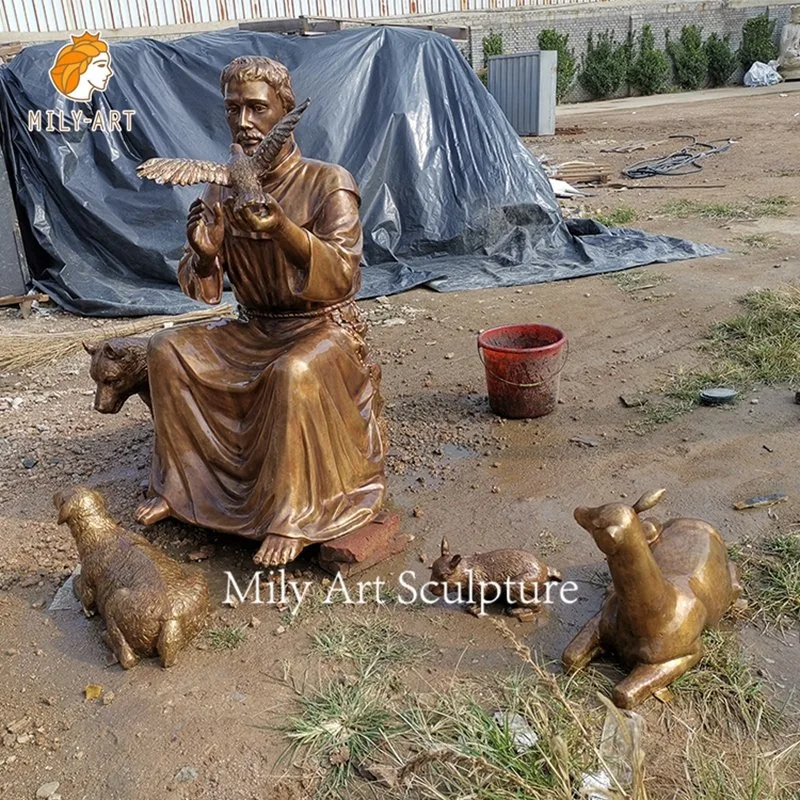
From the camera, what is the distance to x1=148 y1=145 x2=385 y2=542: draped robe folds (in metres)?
3.23

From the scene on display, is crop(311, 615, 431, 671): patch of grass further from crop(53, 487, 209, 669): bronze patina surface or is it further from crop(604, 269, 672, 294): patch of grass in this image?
crop(604, 269, 672, 294): patch of grass

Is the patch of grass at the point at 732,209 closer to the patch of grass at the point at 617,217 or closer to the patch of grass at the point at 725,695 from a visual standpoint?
the patch of grass at the point at 617,217

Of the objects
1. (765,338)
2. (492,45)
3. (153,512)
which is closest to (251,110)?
(153,512)

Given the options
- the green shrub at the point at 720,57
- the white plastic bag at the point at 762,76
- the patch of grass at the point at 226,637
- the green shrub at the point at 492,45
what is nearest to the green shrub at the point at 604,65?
the green shrub at the point at 720,57

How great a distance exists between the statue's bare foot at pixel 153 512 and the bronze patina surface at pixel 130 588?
1.02ft

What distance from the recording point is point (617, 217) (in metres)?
9.48

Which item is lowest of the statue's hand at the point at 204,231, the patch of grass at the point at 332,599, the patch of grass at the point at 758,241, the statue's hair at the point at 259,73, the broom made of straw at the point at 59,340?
the broom made of straw at the point at 59,340

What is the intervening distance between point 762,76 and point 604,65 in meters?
4.77

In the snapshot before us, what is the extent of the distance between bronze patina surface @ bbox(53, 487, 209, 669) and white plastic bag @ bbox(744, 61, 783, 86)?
1048 inches

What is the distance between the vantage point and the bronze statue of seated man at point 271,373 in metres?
3.22

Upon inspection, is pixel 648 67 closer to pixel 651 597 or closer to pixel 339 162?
pixel 339 162

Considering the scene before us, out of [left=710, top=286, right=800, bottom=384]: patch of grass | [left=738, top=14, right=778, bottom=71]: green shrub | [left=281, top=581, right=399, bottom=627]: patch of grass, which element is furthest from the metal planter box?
[left=281, top=581, right=399, bottom=627]: patch of grass

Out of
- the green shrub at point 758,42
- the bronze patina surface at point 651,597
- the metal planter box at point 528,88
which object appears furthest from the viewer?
the green shrub at point 758,42

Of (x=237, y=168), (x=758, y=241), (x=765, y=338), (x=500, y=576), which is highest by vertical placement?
(x=237, y=168)
